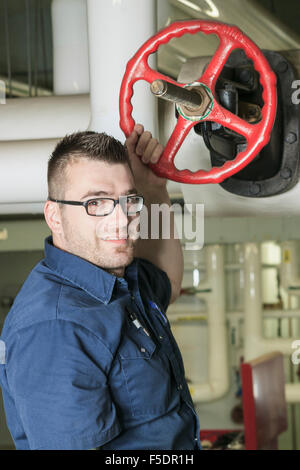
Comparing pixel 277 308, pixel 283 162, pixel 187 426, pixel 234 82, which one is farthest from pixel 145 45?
pixel 277 308

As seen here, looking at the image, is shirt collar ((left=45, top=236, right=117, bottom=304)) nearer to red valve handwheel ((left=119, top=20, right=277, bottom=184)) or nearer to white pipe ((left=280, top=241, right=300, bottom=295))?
red valve handwheel ((left=119, top=20, right=277, bottom=184))

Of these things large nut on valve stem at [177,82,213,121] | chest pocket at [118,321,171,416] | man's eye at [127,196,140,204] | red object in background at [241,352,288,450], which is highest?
large nut on valve stem at [177,82,213,121]

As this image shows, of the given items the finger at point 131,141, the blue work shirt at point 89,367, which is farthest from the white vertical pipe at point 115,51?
the blue work shirt at point 89,367

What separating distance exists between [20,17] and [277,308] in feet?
5.89

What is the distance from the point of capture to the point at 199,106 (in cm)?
85

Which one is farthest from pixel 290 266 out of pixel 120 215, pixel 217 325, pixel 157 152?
pixel 120 215

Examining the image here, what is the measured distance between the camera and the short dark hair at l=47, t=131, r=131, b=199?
846mm

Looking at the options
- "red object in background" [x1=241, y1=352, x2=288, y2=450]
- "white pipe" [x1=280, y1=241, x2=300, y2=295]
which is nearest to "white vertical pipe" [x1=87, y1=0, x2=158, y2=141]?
"red object in background" [x1=241, y1=352, x2=288, y2=450]

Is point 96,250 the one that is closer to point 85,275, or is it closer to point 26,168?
point 85,275

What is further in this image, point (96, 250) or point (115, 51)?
point (115, 51)

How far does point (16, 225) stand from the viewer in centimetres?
272

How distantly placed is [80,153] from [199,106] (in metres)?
0.19

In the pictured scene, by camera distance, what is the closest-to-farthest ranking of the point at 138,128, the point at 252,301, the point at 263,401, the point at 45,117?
1. the point at 138,128
2. the point at 45,117
3. the point at 263,401
4. the point at 252,301

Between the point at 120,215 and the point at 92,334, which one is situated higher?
the point at 120,215
